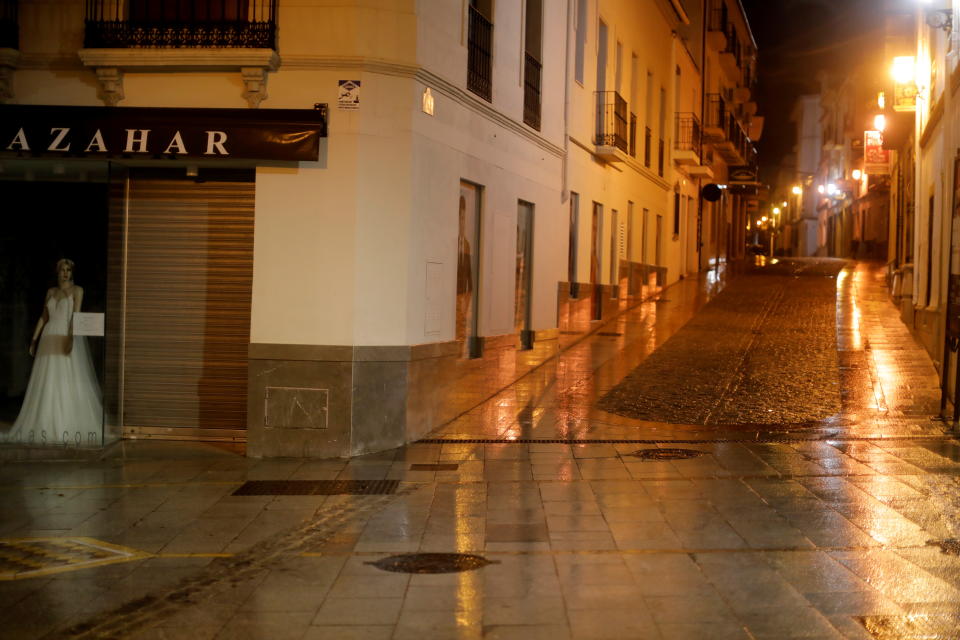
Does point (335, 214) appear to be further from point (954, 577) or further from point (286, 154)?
point (954, 577)

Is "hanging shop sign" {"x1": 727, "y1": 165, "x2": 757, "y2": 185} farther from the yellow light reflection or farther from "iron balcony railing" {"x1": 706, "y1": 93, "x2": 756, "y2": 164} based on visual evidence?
the yellow light reflection

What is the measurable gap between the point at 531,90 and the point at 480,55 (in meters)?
2.60

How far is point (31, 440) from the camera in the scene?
1144cm

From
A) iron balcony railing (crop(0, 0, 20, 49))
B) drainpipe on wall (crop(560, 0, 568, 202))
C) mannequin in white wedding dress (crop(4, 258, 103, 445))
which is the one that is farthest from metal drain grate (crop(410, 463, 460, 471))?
drainpipe on wall (crop(560, 0, 568, 202))

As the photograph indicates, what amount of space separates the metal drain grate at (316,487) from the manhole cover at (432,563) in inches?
83.4

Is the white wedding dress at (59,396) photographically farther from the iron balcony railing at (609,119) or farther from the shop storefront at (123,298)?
the iron balcony railing at (609,119)

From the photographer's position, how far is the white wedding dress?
11438 millimetres

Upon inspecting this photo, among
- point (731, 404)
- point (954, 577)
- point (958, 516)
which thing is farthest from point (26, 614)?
point (731, 404)

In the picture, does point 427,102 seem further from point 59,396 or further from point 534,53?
point 534,53

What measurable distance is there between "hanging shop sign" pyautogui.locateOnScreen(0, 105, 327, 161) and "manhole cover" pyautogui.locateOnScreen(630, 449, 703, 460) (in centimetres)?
448

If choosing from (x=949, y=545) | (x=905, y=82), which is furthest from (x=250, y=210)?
(x=905, y=82)

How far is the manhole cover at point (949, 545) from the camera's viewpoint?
23.2 ft

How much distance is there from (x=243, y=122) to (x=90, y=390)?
346cm

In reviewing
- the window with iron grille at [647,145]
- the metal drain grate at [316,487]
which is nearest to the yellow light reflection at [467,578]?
the metal drain grate at [316,487]
